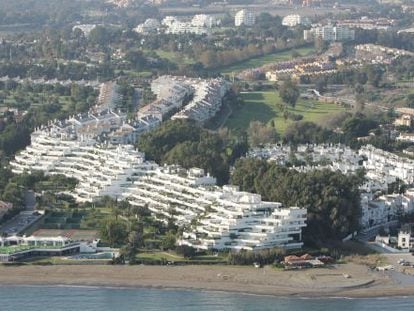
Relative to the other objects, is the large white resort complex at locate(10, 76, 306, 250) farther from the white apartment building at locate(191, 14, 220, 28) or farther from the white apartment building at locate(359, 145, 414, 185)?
the white apartment building at locate(191, 14, 220, 28)

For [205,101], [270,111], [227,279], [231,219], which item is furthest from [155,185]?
[270,111]

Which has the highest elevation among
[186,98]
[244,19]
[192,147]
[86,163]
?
[192,147]

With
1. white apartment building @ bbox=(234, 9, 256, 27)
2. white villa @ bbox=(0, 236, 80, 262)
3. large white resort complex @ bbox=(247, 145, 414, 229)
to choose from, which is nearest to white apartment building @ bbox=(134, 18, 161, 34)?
white apartment building @ bbox=(234, 9, 256, 27)

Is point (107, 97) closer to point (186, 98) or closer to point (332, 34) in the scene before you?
point (186, 98)

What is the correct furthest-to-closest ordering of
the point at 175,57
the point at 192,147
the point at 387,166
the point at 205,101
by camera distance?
the point at 175,57 < the point at 205,101 < the point at 387,166 < the point at 192,147

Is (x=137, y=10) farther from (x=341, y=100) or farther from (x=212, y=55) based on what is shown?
(x=341, y=100)

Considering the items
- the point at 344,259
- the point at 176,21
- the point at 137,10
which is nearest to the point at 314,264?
the point at 344,259
